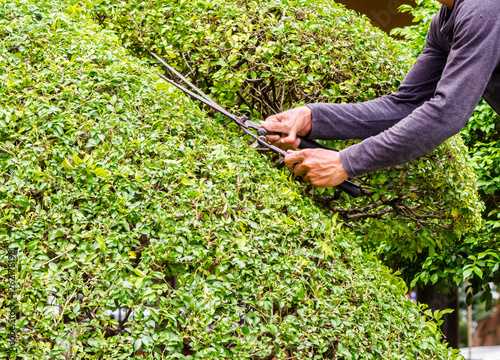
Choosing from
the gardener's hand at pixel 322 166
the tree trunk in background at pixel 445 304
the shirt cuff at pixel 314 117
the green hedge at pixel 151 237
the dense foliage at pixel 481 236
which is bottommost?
the tree trunk in background at pixel 445 304

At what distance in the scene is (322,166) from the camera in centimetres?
201

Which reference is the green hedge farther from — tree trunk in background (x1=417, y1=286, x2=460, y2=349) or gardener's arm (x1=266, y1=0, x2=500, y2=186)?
tree trunk in background (x1=417, y1=286, x2=460, y2=349)

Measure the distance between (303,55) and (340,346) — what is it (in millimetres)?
1585

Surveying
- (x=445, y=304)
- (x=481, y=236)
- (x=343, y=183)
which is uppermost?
(x=343, y=183)

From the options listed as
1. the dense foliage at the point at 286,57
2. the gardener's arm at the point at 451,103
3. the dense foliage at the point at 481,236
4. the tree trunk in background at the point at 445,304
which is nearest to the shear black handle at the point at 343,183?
the gardener's arm at the point at 451,103

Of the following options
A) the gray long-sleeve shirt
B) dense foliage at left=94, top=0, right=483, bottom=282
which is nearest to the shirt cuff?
the gray long-sleeve shirt

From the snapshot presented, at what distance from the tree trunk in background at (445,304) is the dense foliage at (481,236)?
104 centimetres

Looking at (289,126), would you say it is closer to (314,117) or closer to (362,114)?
(314,117)

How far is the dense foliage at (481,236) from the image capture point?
4812 millimetres

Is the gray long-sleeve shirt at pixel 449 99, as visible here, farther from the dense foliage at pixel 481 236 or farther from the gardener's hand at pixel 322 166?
the dense foliage at pixel 481 236

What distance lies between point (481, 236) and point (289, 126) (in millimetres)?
3576

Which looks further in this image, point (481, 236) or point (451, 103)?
point (481, 236)

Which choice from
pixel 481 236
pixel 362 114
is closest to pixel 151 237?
pixel 362 114

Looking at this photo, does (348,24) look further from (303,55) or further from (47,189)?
(47,189)
